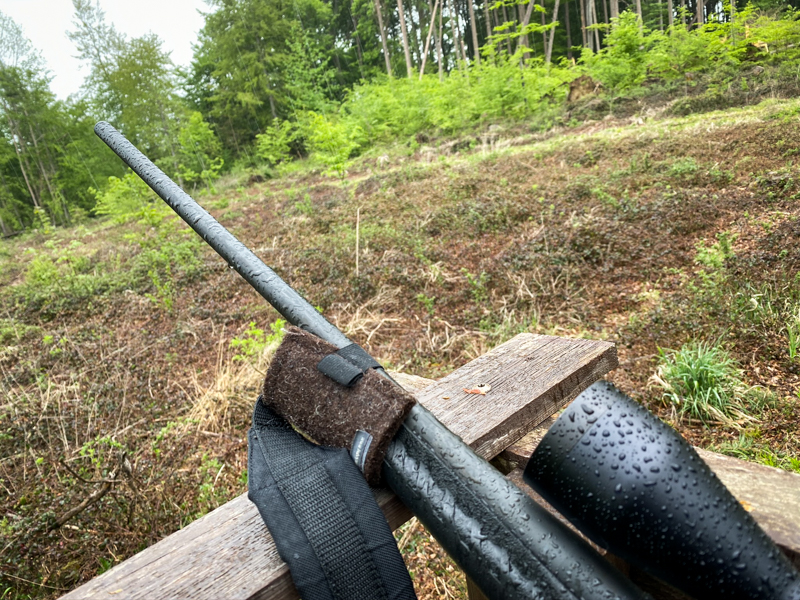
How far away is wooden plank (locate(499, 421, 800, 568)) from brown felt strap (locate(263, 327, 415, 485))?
0.61 metres

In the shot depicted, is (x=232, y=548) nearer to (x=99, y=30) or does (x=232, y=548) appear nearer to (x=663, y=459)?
(x=663, y=459)

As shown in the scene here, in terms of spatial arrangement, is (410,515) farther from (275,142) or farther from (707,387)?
(275,142)

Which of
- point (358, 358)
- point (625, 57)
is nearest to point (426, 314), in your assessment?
point (358, 358)

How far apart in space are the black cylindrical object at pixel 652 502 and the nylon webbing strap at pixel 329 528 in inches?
12.5

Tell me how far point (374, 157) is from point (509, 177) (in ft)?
30.4

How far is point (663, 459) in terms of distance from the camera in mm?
560

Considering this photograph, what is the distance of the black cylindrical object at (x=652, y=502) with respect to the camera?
513 mm

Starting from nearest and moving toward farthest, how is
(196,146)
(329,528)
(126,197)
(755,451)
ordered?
(329,528)
(755,451)
(126,197)
(196,146)

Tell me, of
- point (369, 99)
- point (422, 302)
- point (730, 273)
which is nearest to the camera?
point (730, 273)

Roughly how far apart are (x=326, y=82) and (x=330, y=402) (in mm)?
30265

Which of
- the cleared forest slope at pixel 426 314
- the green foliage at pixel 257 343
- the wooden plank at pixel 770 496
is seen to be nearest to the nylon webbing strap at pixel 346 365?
the wooden plank at pixel 770 496

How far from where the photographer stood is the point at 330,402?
89 cm

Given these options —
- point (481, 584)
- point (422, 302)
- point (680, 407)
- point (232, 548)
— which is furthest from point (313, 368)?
point (422, 302)

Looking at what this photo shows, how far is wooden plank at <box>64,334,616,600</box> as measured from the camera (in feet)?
2.38
